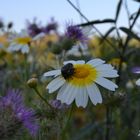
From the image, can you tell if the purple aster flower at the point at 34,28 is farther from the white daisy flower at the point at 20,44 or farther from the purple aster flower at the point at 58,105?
the purple aster flower at the point at 58,105

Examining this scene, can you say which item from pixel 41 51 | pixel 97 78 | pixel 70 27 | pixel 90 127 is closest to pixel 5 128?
pixel 97 78

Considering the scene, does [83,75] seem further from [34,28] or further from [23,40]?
[34,28]

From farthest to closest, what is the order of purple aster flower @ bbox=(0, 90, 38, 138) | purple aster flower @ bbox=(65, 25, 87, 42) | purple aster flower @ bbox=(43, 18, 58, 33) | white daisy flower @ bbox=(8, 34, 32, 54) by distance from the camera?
1. purple aster flower @ bbox=(43, 18, 58, 33)
2. white daisy flower @ bbox=(8, 34, 32, 54)
3. purple aster flower @ bbox=(65, 25, 87, 42)
4. purple aster flower @ bbox=(0, 90, 38, 138)

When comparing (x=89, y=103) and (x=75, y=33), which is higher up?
(x=75, y=33)

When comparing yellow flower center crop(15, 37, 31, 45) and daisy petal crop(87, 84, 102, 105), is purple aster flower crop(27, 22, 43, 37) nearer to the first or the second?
yellow flower center crop(15, 37, 31, 45)

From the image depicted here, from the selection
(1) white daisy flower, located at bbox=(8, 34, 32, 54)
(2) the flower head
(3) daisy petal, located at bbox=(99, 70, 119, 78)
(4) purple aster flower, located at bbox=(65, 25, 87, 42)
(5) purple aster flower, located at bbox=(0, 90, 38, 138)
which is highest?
(3) daisy petal, located at bbox=(99, 70, 119, 78)

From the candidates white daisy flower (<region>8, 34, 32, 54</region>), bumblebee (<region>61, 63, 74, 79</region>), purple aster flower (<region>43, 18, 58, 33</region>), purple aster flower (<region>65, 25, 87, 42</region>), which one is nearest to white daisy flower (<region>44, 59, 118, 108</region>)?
→ bumblebee (<region>61, 63, 74, 79</region>)

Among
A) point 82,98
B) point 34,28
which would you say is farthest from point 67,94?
point 34,28
